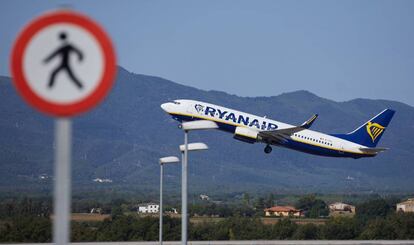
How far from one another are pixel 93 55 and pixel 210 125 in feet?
62.1

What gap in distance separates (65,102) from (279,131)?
220ft

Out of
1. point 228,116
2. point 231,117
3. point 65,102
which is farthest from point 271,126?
point 65,102

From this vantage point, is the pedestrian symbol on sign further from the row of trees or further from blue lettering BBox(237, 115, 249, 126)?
blue lettering BBox(237, 115, 249, 126)

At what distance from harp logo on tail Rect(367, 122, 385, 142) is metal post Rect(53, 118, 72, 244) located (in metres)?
78.4

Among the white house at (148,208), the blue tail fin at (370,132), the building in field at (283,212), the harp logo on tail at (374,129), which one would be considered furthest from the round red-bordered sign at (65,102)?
the building in field at (283,212)

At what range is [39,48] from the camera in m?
7.18

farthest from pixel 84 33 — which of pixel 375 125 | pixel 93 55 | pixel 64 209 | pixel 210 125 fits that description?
pixel 375 125

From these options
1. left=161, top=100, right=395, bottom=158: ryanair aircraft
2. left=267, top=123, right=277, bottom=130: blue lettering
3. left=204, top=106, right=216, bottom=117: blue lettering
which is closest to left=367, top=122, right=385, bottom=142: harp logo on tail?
left=161, top=100, right=395, bottom=158: ryanair aircraft

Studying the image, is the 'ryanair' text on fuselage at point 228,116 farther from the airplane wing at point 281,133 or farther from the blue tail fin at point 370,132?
the blue tail fin at point 370,132

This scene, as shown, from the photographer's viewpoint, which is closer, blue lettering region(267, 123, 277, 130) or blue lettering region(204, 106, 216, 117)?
blue lettering region(204, 106, 216, 117)

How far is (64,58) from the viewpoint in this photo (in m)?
7.15

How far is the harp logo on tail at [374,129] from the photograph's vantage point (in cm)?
8431

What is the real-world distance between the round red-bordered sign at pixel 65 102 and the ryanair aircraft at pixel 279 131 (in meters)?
62.6

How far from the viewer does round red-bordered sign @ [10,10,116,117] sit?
701 cm
